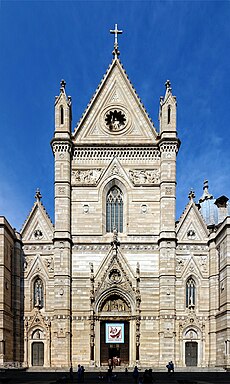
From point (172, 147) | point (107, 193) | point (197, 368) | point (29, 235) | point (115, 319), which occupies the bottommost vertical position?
point (197, 368)

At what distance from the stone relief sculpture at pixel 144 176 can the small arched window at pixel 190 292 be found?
25.5 ft

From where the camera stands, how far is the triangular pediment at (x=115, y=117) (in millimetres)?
41312

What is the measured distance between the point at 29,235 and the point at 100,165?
748 centimetres

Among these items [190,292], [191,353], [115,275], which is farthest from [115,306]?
[191,353]

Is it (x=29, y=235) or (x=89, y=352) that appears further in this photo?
(x=29, y=235)

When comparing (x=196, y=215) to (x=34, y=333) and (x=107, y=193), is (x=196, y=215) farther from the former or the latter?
(x=34, y=333)

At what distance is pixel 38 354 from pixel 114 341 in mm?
5474

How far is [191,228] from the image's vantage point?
40188mm

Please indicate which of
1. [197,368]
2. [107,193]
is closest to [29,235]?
[107,193]

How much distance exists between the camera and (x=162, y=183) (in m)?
39.8

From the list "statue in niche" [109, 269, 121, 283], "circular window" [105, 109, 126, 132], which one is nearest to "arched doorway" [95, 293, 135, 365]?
"statue in niche" [109, 269, 121, 283]

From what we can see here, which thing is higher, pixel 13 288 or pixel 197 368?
pixel 13 288

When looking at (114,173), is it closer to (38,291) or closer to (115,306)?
(115,306)

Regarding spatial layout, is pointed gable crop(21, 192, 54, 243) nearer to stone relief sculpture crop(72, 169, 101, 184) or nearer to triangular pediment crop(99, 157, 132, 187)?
stone relief sculpture crop(72, 169, 101, 184)
